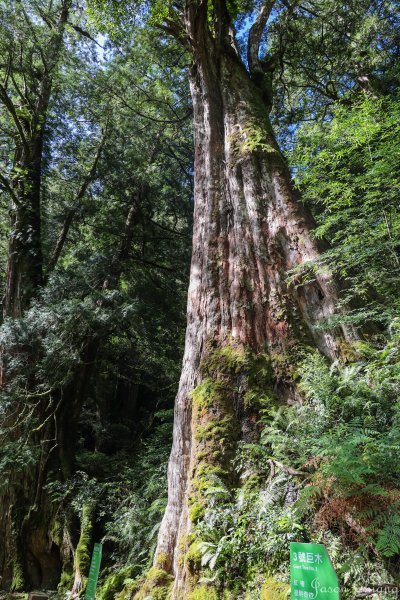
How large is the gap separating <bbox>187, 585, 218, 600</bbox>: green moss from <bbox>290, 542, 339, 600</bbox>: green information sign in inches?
48.9

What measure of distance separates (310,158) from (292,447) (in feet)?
10.9

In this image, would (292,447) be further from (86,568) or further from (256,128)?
(256,128)

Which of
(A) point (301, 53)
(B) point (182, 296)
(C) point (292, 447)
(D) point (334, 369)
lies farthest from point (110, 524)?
(A) point (301, 53)

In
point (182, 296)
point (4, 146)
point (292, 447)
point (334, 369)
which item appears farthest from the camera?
point (4, 146)

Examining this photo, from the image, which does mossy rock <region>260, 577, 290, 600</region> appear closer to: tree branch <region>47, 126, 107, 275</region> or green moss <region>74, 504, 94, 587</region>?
green moss <region>74, 504, 94, 587</region>

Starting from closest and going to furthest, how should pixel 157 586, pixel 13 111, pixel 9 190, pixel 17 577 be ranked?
pixel 157 586
pixel 17 577
pixel 9 190
pixel 13 111

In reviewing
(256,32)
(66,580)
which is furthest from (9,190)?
(66,580)

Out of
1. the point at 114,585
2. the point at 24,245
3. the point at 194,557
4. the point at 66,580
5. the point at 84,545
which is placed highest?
the point at 24,245

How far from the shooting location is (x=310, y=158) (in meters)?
4.68

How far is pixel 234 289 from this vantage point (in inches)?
214

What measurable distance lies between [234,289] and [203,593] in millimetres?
3460

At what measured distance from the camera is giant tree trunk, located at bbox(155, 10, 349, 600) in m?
4.19

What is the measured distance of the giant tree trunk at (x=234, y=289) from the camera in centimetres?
419

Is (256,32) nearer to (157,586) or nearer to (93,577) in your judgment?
(157,586)
